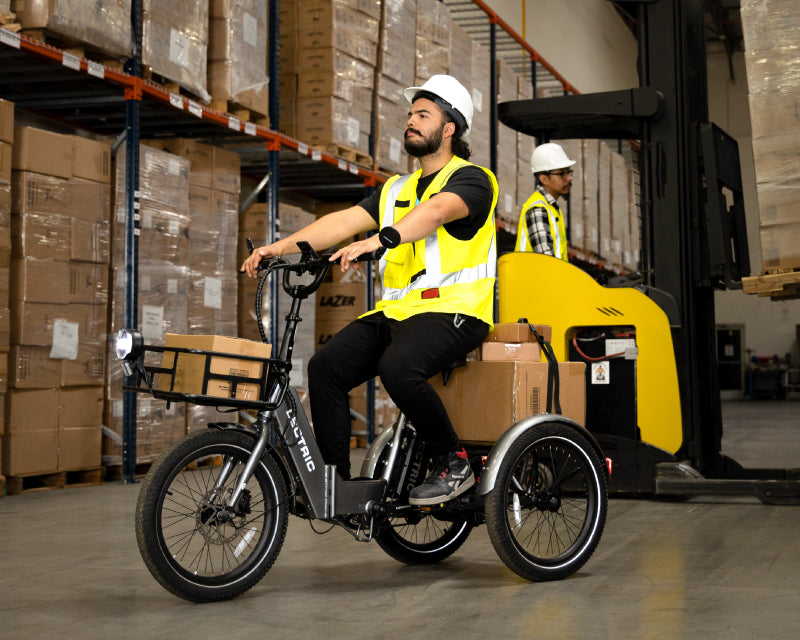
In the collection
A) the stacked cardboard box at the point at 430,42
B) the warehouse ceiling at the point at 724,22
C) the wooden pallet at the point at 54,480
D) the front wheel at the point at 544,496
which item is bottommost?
the wooden pallet at the point at 54,480

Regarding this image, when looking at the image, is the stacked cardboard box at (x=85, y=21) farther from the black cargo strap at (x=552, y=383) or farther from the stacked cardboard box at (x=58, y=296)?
the black cargo strap at (x=552, y=383)

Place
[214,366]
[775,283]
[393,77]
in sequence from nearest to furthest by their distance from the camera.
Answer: [214,366] < [775,283] < [393,77]

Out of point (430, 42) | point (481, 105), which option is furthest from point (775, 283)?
point (481, 105)

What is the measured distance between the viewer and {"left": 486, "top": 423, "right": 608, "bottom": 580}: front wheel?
11.5 feet

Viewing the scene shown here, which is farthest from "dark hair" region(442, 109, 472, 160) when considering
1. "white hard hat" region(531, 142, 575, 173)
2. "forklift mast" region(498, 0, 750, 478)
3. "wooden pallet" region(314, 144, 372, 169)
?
"wooden pallet" region(314, 144, 372, 169)

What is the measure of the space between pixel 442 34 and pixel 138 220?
15.9ft

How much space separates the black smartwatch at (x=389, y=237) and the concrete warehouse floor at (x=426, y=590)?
3.66 feet

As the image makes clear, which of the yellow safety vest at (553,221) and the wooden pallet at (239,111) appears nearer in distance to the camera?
the yellow safety vest at (553,221)

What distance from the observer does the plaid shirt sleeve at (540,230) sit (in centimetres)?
621

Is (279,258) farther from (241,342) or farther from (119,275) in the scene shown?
(119,275)

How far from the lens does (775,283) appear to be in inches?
190

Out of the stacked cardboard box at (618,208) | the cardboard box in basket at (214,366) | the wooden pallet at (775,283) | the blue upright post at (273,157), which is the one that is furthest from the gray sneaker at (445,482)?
the stacked cardboard box at (618,208)

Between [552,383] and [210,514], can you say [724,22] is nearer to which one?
[552,383]

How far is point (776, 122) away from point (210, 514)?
3.27 metres
